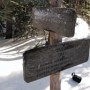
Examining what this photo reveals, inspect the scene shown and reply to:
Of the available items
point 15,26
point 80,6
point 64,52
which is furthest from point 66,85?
point 80,6

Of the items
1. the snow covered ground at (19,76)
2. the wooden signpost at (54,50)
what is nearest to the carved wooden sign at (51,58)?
the wooden signpost at (54,50)

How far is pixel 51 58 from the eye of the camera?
215cm

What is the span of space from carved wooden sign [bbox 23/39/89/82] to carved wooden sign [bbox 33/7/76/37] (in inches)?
7.5

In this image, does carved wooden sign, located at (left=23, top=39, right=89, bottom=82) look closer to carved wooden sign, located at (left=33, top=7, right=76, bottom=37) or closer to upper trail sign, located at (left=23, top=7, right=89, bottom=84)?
upper trail sign, located at (left=23, top=7, right=89, bottom=84)

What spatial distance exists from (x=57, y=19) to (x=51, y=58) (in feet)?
1.30

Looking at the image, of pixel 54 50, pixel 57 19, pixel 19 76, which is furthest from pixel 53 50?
pixel 19 76

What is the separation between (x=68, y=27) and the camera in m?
2.05

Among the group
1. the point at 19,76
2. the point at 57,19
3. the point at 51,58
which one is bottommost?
the point at 19,76

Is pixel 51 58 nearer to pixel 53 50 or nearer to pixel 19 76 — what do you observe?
pixel 53 50

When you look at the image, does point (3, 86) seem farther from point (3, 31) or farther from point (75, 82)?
point (3, 31)

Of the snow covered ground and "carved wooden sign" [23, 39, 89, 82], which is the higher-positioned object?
"carved wooden sign" [23, 39, 89, 82]

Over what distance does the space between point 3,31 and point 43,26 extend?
5.62m

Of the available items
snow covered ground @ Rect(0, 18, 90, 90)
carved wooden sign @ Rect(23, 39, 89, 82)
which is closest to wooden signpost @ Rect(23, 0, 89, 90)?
carved wooden sign @ Rect(23, 39, 89, 82)

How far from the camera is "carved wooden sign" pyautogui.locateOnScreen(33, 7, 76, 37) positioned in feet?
6.70
